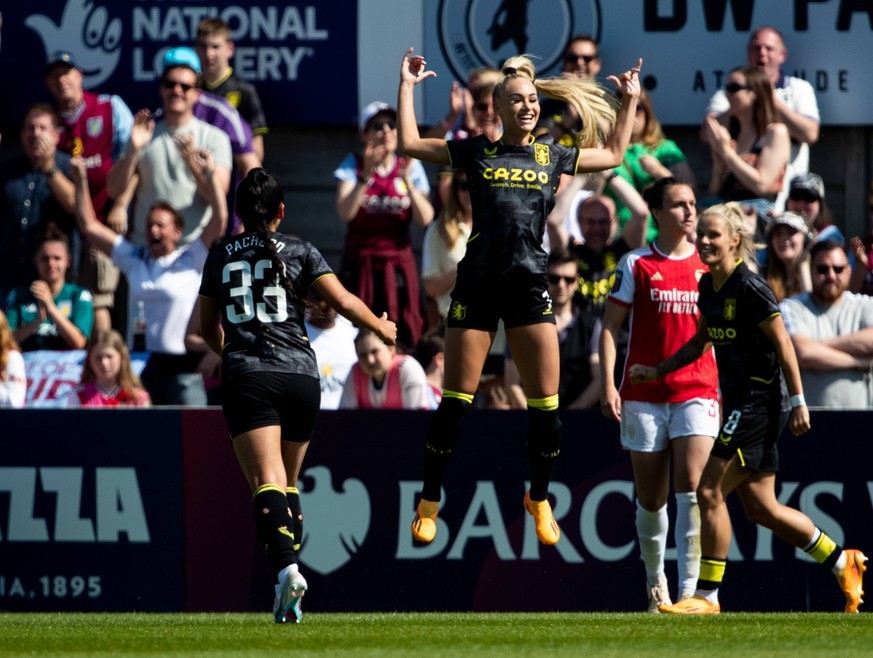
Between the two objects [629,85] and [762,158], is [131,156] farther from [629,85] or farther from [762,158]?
[629,85]

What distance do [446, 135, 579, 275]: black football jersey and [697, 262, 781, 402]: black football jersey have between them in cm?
108

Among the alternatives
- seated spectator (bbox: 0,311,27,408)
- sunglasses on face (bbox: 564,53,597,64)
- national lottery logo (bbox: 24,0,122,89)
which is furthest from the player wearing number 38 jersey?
national lottery logo (bbox: 24,0,122,89)

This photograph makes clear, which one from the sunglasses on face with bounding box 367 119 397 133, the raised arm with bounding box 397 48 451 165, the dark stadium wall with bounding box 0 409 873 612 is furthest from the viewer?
the sunglasses on face with bounding box 367 119 397 133

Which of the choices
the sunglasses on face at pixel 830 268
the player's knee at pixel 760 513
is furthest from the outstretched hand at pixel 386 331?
the sunglasses on face at pixel 830 268

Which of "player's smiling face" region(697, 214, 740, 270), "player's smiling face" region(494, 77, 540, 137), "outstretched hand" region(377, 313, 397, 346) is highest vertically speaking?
"player's smiling face" region(494, 77, 540, 137)

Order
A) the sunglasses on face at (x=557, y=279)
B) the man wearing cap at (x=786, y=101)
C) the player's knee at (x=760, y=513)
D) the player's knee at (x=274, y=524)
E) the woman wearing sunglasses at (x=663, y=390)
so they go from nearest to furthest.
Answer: the player's knee at (x=274, y=524), the player's knee at (x=760, y=513), the woman wearing sunglasses at (x=663, y=390), the sunglasses on face at (x=557, y=279), the man wearing cap at (x=786, y=101)

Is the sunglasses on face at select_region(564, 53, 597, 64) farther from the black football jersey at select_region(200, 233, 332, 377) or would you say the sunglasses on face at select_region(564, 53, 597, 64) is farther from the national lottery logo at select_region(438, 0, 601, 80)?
the black football jersey at select_region(200, 233, 332, 377)

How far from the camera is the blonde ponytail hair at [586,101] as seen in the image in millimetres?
8758

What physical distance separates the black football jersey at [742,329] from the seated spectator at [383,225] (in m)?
3.71

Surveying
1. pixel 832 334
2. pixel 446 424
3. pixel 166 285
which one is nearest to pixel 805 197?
pixel 832 334

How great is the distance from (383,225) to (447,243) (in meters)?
0.67

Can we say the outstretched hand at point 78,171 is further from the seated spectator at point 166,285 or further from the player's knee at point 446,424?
the player's knee at point 446,424

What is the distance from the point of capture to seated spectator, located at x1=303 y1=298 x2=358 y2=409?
11.6 meters

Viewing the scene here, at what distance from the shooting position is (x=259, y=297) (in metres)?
7.85
